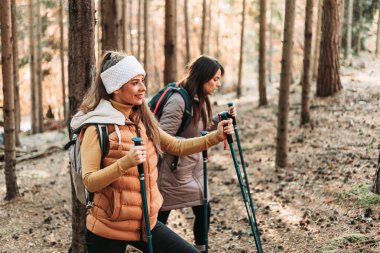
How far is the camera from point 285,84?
8.60 meters

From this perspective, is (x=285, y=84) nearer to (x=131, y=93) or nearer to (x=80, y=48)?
(x=80, y=48)

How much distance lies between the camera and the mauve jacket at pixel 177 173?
4.53 m

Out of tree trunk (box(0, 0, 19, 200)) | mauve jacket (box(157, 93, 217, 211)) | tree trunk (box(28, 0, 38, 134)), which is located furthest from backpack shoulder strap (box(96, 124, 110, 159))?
tree trunk (box(28, 0, 38, 134))

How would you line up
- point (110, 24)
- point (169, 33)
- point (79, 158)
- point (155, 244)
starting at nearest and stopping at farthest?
point (79, 158) → point (155, 244) → point (169, 33) → point (110, 24)

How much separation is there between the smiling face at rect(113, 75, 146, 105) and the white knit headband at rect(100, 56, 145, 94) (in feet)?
0.15

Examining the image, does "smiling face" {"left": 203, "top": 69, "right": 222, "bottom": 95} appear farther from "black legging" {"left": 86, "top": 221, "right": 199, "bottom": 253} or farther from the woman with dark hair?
"black legging" {"left": 86, "top": 221, "right": 199, "bottom": 253}

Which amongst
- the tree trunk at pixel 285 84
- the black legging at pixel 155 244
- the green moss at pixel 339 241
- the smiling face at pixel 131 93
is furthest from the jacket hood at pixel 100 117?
the tree trunk at pixel 285 84

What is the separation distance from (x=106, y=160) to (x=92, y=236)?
56 cm

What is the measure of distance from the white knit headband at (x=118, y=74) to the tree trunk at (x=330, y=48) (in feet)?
34.2

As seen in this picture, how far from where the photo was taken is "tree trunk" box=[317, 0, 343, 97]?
12.3m

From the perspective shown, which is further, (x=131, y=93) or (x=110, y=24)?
(x=110, y=24)

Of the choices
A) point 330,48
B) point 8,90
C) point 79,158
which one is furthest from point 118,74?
point 330,48

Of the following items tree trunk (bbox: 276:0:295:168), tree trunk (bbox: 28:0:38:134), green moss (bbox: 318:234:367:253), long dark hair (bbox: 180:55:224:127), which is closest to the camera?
long dark hair (bbox: 180:55:224:127)

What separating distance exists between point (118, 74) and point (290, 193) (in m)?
5.21
